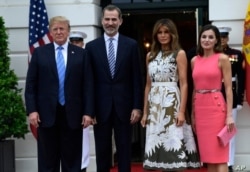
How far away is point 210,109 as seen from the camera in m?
6.51

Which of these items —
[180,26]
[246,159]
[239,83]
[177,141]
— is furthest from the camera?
[180,26]

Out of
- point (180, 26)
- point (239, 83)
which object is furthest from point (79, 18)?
point (239, 83)

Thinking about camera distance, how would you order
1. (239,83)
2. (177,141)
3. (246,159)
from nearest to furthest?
Result: (177,141)
(239,83)
(246,159)

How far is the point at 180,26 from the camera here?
10867 mm

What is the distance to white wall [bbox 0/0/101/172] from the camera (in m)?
9.67

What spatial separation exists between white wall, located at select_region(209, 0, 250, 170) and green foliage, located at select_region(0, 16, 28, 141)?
10.8ft

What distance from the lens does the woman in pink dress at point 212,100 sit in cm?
649

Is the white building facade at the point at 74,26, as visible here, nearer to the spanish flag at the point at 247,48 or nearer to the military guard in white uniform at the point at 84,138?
the spanish flag at the point at 247,48

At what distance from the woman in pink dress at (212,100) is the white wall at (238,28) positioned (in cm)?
288

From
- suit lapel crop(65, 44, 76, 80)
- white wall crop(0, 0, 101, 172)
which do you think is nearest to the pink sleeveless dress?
suit lapel crop(65, 44, 76, 80)

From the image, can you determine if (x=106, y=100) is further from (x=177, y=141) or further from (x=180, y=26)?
(x=180, y=26)

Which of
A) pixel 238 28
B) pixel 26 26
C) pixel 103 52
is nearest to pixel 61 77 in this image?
pixel 103 52

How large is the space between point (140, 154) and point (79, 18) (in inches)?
113

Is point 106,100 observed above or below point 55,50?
below
